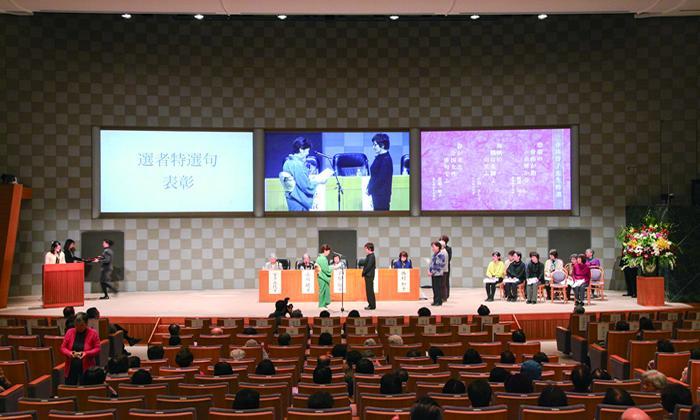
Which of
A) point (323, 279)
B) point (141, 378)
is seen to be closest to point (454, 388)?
point (141, 378)

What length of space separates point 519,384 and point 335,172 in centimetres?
1397

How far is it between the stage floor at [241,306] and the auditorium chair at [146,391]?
27.2ft

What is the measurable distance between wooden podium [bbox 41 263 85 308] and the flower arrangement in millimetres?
11652

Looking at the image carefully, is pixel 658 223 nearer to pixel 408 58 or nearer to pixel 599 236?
pixel 599 236

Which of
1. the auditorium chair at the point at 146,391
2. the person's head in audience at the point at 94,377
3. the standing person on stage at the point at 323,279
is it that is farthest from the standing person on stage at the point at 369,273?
the auditorium chair at the point at 146,391

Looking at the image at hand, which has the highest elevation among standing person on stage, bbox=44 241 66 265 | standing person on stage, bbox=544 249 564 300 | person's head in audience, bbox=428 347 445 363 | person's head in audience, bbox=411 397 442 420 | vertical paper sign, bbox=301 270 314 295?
standing person on stage, bbox=44 241 66 265

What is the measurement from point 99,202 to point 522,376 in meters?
15.5

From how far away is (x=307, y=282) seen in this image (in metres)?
17.5

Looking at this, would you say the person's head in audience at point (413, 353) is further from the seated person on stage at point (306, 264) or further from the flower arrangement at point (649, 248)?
the flower arrangement at point (649, 248)

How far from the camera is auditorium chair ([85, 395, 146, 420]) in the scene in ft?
20.6

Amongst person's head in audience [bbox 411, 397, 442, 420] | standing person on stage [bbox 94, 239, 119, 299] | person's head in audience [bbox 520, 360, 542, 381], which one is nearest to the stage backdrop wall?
standing person on stage [bbox 94, 239, 119, 299]

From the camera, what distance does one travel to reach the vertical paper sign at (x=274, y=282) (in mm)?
17469

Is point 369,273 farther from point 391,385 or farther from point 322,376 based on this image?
point 391,385

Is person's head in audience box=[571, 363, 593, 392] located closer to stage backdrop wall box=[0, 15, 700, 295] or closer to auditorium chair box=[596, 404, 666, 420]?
auditorium chair box=[596, 404, 666, 420]
